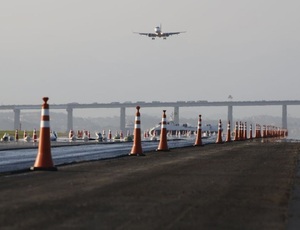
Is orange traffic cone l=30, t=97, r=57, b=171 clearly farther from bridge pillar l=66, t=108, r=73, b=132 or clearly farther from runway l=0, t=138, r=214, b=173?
bridge pillar l=66, t=108, r=73, b=132

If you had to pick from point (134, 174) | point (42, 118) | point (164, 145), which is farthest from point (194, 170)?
point (164, 145)

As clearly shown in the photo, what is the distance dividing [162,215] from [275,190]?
2.88m

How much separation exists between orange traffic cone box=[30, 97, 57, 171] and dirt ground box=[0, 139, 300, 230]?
0.38m

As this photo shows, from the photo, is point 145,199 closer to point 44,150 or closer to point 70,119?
point 44,150

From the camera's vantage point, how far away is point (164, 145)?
70.2ft

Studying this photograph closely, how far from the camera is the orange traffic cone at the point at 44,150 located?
39.4ft

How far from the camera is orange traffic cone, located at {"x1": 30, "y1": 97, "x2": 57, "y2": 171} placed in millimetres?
12016

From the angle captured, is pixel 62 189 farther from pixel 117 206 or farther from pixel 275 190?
pixel 275 190

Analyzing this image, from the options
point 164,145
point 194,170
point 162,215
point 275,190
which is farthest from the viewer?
point 164,145

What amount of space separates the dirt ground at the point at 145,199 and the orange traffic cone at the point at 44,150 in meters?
0.38

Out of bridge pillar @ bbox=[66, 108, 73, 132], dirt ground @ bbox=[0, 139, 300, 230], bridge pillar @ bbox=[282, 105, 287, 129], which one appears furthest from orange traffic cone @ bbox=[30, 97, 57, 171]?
bridge pillar @ bbox=[282, 105, 287, 129]

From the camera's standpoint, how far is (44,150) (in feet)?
39.9

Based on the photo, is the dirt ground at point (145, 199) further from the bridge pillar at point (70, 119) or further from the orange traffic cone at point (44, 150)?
the bridge pillar at point (70, 119)

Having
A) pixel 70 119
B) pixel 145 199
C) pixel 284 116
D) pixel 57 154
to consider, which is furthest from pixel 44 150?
pixel 284 116
